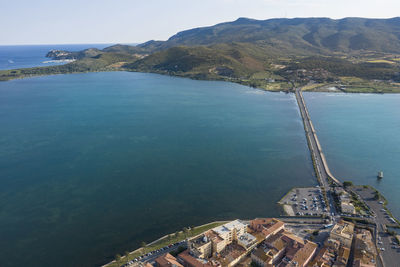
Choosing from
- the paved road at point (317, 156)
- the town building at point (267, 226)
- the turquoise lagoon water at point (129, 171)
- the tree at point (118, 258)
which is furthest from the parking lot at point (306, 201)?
the tree at point (118, 258)

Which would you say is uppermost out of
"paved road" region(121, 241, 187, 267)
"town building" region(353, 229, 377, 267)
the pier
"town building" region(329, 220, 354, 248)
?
the pier

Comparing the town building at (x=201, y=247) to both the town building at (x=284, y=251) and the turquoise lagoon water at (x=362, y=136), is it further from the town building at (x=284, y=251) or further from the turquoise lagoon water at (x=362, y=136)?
the turquoise lagoon water at (x=362, y=136)

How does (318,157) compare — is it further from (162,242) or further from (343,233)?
(162,242)

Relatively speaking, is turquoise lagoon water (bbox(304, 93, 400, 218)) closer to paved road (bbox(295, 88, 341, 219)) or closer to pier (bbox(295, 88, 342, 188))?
pier (bbox(295, 88, 342, 188))

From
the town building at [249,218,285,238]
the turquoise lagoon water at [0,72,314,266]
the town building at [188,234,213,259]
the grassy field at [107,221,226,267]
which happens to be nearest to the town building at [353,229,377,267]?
the town building at [249,218,285,238]

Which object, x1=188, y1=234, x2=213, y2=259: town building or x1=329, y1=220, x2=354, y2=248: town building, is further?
x1=329, y1=220, x2=354, y2=248: town building

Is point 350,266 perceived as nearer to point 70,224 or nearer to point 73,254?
point 73,254
